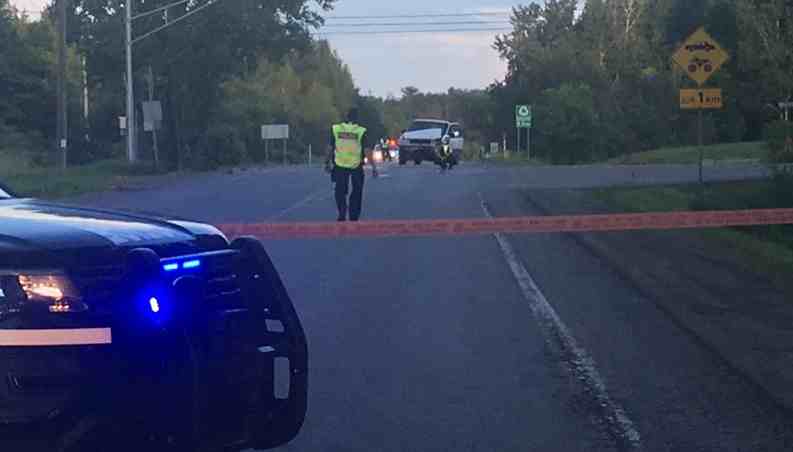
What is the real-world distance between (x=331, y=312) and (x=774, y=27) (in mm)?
11796

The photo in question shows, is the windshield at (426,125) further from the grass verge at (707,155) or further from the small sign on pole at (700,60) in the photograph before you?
the small sign on pole at (700,60)

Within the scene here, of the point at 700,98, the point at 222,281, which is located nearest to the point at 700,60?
the point at 700,98

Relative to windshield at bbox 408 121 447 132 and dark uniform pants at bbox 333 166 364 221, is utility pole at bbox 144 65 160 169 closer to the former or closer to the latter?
windshield at bbox 408 121 447 132

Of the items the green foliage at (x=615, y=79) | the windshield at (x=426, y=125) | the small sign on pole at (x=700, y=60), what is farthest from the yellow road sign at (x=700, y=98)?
the windshield at (x=426, y=125)

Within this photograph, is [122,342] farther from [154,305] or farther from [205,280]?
[205,280]

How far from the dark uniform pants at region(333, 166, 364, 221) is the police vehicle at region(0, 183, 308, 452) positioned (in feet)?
55.8

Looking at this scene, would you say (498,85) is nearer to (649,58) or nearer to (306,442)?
(649,58)

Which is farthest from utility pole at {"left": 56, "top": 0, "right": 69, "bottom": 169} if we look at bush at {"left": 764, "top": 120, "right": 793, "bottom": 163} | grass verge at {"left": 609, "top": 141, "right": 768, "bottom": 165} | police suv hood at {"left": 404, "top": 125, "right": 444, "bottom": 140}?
bush at {"left": 764, "top": 120, "right": 793, "bottom": 163}

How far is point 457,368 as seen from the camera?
1081 cm

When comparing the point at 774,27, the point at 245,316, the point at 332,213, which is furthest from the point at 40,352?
the point at 332,213

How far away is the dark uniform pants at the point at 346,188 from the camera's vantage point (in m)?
23.0

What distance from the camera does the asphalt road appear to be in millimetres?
8602

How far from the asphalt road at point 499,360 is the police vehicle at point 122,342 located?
2520mm

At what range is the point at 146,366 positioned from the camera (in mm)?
5324
